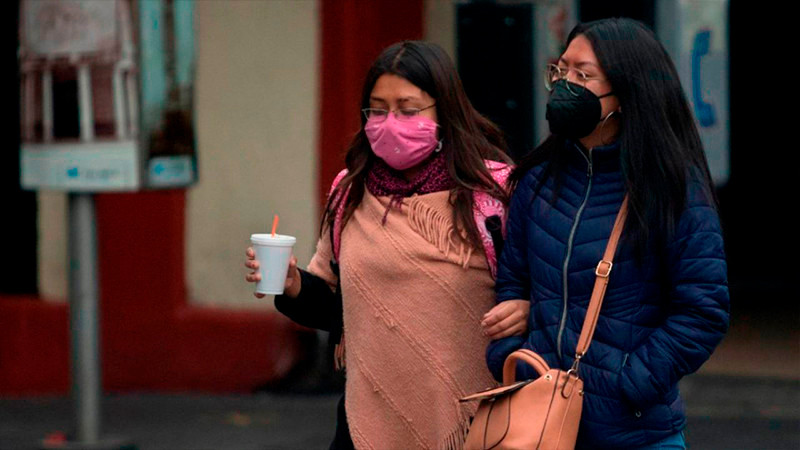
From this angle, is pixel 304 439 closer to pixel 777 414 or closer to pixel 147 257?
pixel 147 257

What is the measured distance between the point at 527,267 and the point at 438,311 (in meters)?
0.34

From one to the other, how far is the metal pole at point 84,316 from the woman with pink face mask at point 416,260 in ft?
7.61

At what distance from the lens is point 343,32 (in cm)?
766

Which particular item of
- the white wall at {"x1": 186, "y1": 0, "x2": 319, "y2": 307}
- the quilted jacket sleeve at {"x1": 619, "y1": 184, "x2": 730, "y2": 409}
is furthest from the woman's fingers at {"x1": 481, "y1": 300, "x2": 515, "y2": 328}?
the white wall at {"x1": 186, "y1": 0, "x2": 319, "y2": 307}

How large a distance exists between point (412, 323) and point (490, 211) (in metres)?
0.34

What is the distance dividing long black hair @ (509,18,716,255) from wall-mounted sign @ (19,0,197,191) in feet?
9.63

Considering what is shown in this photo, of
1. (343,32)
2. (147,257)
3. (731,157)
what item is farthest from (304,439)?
(731,157)

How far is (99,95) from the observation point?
576cm

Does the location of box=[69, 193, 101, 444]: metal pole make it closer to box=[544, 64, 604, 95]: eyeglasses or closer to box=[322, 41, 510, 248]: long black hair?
box=[322, 41, 510, 248]: long black hair

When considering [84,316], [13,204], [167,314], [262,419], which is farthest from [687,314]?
[13,204]

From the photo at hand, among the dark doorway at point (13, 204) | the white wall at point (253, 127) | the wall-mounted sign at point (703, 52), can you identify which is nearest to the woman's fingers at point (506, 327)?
the white wall at point (253, 127)

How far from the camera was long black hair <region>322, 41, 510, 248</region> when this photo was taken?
11.6 ft

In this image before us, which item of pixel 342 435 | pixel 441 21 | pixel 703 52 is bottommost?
pixel 342 435

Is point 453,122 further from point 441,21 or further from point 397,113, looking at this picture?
point 441,21
